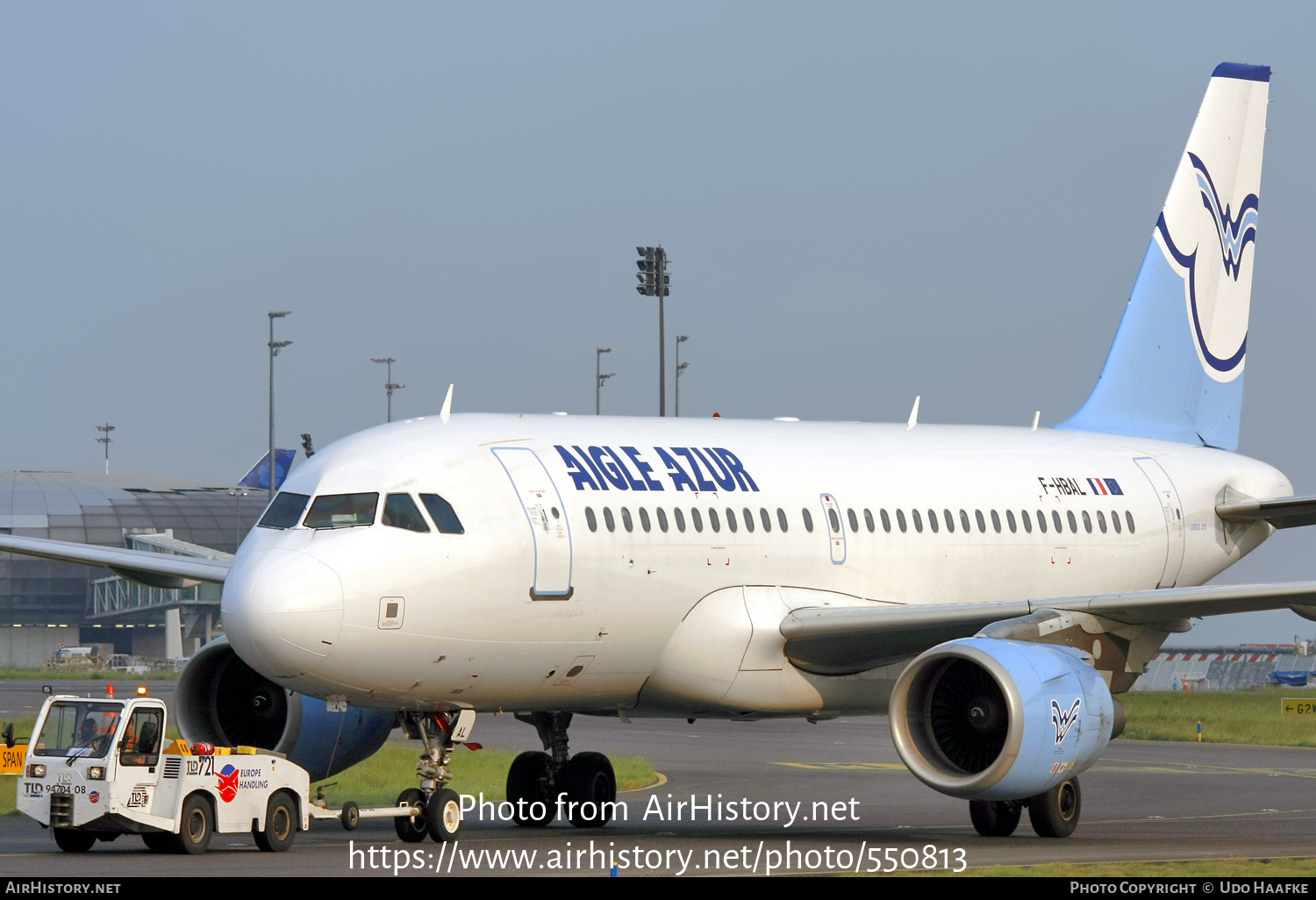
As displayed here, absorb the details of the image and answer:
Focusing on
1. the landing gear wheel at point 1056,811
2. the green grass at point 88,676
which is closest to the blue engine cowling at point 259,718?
the landing gear wheel at point 1056,811

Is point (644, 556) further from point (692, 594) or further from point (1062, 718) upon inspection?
point (1062, 718)

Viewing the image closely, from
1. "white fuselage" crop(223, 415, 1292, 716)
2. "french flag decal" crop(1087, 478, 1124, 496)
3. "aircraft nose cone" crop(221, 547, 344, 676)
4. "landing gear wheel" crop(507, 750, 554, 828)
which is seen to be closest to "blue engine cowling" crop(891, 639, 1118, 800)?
"white fuselage" crop(223, 415, 1292, 716)

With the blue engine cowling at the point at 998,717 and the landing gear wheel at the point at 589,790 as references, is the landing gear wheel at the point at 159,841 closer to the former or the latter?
the landing gear wheel at the point at 589,790

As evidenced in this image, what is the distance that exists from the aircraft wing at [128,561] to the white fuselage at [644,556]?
4173mm

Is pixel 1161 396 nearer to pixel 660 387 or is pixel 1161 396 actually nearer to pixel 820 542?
pixel 820 542

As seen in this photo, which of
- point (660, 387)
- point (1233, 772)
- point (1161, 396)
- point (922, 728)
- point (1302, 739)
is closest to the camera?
point (922, 728)

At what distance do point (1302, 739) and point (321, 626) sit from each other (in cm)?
3109

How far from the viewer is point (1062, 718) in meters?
18.8

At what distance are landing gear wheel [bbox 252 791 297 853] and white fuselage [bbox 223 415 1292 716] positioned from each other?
4.63ft

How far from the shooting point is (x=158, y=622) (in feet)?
375

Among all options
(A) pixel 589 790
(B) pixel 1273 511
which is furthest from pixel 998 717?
(B) pixel 1273 511

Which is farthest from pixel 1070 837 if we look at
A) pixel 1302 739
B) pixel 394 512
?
pixel 1302 739

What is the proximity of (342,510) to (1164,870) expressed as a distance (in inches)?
329

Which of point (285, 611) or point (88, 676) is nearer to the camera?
point (285, 611)
